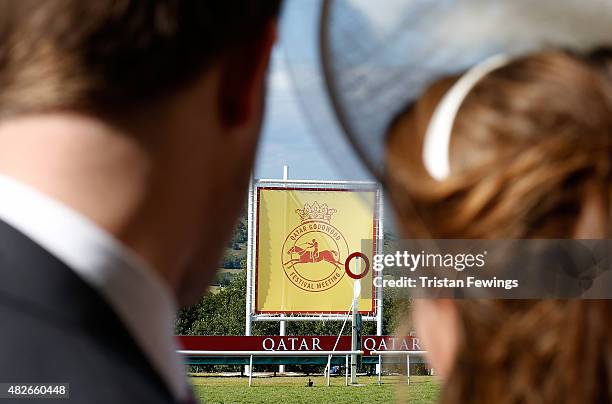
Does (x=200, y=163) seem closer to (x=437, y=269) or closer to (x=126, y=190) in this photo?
(x=126, y=190)

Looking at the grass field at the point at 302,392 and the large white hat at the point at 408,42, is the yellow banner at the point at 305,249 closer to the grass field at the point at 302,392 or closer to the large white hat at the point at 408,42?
the grass field at the point at 302,392

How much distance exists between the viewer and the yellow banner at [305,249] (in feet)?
56.6

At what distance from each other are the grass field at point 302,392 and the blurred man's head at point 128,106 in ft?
31.0

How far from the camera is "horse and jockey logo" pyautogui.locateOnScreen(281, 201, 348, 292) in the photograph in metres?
17.5

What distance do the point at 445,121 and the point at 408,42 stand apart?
0.05 metres

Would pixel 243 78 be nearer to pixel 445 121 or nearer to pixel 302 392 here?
pixel 445 121

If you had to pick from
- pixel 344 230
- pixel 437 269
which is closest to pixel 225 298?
pixel 344 230

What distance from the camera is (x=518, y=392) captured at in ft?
1.67

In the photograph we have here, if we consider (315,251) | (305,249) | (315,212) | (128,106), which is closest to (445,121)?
(128,106)

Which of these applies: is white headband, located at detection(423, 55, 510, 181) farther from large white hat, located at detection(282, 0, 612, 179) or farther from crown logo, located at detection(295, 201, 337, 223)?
crown logo, located at detection(295, 201, 337, 223)

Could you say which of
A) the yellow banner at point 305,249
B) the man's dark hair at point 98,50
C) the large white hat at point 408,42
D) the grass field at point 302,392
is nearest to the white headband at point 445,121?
the large white hat at point 408,42

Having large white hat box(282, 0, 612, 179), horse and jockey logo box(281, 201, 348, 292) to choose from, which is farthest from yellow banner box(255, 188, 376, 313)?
large white hat box(282, 0, 612, 179)

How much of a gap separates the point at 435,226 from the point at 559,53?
0.12m

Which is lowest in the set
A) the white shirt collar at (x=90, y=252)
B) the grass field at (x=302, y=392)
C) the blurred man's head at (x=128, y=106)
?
the grass field at (x=302, y=392)
